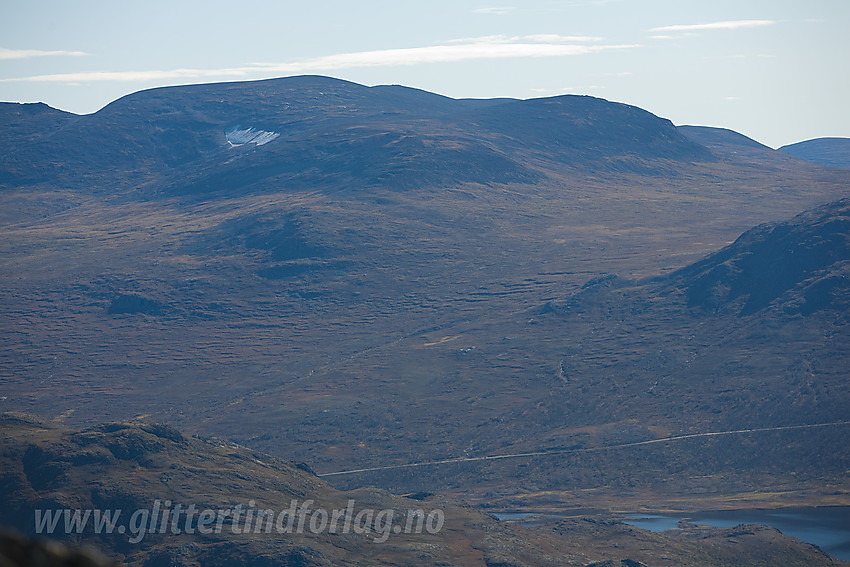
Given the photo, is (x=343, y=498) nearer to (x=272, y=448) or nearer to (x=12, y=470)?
(x=12, y=470)

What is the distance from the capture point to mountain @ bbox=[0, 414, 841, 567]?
2501 inches

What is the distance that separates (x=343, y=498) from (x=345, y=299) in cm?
10685

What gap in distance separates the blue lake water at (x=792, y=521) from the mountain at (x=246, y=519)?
24.1 feet

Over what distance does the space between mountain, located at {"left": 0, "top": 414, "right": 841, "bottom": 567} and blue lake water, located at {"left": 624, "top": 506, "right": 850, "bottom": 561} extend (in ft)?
24.1

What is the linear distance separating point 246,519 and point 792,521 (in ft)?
180

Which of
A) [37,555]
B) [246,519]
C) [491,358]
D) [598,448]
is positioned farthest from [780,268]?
[37,555]

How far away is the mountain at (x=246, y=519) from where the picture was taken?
63531mm

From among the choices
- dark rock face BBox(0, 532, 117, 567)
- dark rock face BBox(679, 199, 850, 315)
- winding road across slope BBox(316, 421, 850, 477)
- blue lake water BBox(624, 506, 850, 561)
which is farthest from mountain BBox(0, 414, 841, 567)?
dark rock face BBox(679, 199, 850, 315)

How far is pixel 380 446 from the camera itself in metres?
125

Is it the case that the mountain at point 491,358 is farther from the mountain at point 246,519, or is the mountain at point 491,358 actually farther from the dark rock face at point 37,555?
the dark rock face at point 37,555

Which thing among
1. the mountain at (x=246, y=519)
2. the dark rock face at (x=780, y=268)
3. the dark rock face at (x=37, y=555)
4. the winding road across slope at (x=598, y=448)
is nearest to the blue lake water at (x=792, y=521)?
the mountain at (x=246, y=519)

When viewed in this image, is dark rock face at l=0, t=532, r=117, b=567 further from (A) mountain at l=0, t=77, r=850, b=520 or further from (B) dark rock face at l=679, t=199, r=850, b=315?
(B) dark rock face at l=679, t=199, r=850, b=315

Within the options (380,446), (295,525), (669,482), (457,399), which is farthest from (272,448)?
(295,525)

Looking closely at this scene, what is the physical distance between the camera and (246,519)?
68.0 m
